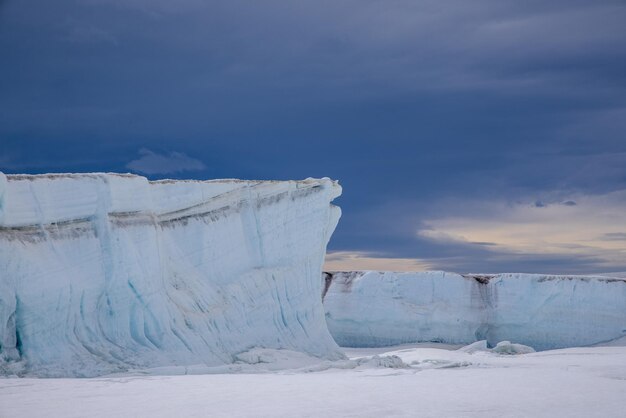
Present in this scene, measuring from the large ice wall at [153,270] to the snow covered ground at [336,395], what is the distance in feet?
6.55

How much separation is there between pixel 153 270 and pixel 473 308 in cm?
1869

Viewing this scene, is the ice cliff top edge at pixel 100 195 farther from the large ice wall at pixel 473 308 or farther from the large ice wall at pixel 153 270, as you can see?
the large ice wall at pixel 473 308

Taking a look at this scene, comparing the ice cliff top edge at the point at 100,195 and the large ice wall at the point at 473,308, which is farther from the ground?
the ice cliff top edge at the point at 100,195

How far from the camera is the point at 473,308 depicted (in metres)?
30.9

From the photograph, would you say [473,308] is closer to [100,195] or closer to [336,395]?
[100,195]

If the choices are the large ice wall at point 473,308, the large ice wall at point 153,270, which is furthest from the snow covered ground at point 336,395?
the large ice wall at point 473,308

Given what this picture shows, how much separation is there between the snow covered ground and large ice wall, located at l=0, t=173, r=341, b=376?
2.00 meters

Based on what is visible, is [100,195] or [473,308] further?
[473,308]

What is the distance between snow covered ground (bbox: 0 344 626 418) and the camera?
26.6 ft

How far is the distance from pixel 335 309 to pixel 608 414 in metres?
23.8

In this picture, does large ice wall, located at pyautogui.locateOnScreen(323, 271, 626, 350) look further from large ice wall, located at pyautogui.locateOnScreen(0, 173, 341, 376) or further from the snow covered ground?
the snow covered ground

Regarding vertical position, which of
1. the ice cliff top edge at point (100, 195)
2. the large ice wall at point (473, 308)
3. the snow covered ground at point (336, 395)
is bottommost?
the snow covered ground at point (336, 395)

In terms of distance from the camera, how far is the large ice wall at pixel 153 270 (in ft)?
42.5

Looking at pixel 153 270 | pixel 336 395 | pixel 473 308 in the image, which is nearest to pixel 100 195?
pixel 153 270
